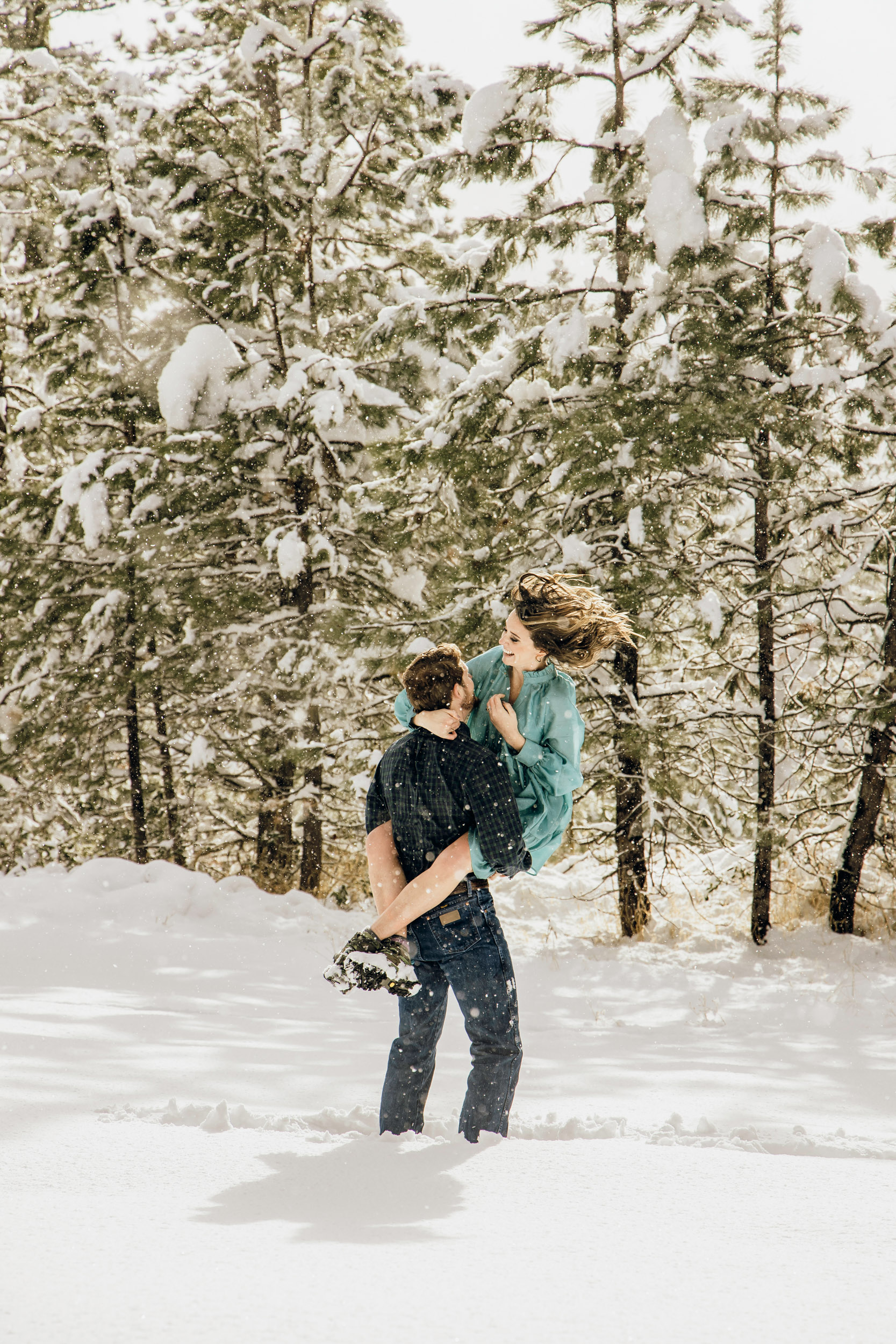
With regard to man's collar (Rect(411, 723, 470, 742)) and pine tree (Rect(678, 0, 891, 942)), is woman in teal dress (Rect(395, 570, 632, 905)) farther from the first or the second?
pine tree (Rect(678, 0, 891, 942))

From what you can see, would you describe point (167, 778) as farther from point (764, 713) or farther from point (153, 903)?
point (764, 713)

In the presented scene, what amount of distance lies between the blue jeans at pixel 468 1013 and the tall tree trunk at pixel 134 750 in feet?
26.0

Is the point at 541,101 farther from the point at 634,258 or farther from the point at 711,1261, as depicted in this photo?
the point at 711,1261

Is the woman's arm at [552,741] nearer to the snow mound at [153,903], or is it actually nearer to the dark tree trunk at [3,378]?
the snow mound at [153,903]

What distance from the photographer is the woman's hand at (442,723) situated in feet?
8.89

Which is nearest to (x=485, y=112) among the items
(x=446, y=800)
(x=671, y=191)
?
(x=671, y=191)

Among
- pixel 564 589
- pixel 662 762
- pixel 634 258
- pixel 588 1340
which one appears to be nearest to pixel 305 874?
pixel 662 762

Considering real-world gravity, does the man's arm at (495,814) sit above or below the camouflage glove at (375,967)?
above

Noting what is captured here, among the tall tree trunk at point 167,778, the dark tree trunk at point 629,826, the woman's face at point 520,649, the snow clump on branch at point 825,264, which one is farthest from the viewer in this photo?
the tall tree trunk at point 167,778

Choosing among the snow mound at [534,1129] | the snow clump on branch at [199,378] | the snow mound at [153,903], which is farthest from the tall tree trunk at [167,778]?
the snow mound at [534,1129]

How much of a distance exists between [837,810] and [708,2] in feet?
23.6

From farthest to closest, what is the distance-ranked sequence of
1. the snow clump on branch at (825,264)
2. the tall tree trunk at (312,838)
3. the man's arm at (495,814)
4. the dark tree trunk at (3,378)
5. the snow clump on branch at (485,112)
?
the dark tree trunk at (3,378) → the tall tree trunk at (312,838) → the snow clump on branch at (485,112) → the snow clump on branch at (825,264) → the man's arm at (495,814)

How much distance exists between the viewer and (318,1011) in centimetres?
544

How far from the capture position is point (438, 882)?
269 cm
